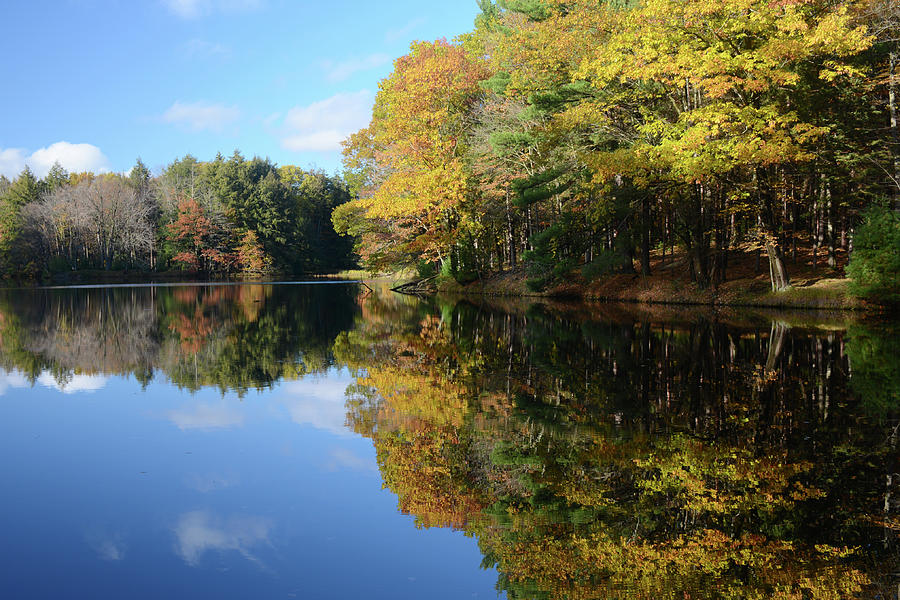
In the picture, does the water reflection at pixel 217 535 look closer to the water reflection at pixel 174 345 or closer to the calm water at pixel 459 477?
the calm water at pixel 459 477

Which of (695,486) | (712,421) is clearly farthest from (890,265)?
(695,486)

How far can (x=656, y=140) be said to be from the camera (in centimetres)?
2228

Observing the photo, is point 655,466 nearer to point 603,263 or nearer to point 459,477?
point 459,477

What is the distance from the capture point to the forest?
1730cm

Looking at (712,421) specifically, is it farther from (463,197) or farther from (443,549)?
(463,197)

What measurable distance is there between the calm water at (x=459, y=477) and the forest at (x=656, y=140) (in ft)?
30.6

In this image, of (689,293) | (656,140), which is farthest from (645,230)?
(656,140)

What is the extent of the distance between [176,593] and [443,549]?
62.8 inches

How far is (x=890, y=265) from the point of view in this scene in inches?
650

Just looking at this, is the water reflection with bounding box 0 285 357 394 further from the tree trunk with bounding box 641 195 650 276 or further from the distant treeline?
the distant treeline

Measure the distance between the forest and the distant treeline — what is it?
4076 cm

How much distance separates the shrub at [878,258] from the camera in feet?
54.3

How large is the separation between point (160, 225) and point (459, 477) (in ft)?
266

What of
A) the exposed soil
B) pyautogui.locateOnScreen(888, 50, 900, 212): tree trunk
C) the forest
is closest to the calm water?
the forest
